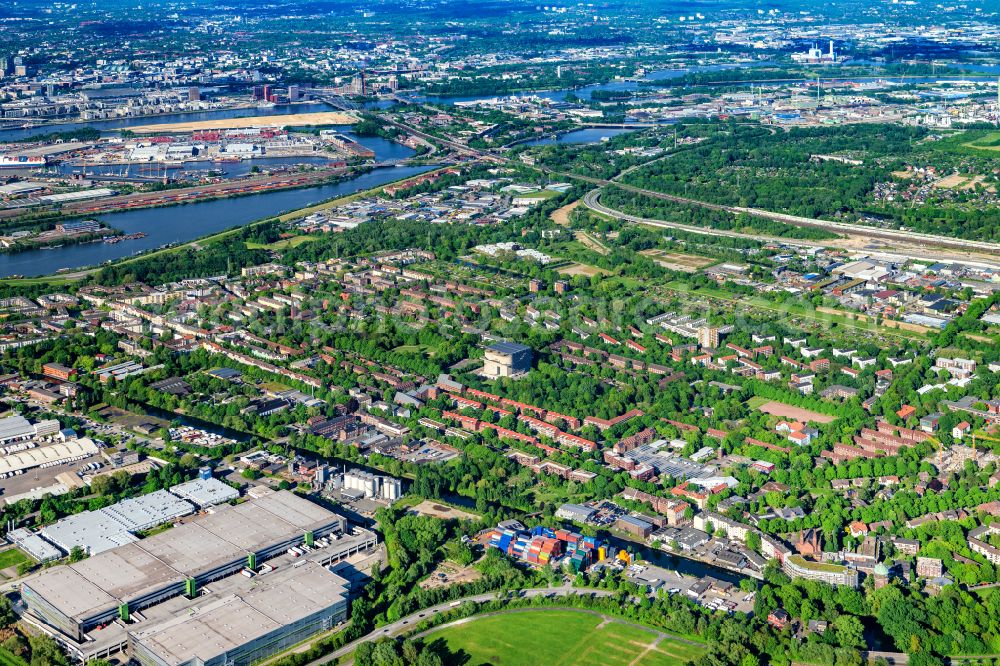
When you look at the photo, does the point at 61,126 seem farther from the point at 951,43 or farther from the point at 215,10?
the point at 215,10

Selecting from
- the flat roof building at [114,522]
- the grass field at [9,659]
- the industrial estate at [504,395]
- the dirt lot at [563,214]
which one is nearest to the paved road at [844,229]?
the industrial estate at [504,395]

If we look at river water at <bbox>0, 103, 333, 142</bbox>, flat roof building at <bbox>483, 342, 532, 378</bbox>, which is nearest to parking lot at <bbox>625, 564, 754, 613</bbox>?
flat roof building at <bbox>483, 342, 532, 378</bbox>

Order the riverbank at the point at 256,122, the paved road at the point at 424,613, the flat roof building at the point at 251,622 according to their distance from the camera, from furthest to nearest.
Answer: the riverbank at the point at 256,122 < the paved road at the point at 424,613 < the flat roof building at the point at 251,622

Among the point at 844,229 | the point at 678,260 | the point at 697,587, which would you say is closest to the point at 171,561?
the point at 697,587

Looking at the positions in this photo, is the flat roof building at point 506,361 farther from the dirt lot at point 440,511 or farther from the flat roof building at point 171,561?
the flat roof building at point 171,561

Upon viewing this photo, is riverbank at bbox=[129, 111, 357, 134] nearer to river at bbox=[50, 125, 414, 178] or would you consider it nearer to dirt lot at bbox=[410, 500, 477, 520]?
river at bbox=[50, 125, 414, 178]

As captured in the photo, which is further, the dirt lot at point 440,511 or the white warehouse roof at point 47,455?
the white warehouse roof at point 47,455

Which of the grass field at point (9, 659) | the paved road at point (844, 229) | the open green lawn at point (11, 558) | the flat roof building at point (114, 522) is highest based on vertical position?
the flat roof building at point (114, 522)

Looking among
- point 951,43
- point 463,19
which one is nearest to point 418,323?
point 951,43

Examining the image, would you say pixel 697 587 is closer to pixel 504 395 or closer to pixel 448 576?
pixel 448 576
